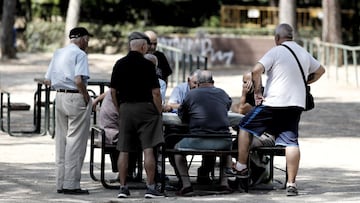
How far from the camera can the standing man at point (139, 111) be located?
11.9m

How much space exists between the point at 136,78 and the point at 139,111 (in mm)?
339

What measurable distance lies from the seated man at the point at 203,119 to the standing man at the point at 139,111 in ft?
1.30

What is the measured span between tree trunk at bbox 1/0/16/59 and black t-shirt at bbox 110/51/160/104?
29.5 meters

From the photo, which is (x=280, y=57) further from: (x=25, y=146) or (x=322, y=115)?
(x=322, y=115)

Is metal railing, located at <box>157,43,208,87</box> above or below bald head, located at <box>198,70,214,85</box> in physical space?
below

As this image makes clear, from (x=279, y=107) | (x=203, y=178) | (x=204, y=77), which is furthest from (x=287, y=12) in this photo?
(x=279, y=107)

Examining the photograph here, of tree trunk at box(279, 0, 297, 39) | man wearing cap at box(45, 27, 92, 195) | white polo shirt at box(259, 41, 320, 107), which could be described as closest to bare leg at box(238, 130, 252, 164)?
white polo shirt at box(259, 41, 320, 107)

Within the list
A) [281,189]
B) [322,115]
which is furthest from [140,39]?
[322,115]

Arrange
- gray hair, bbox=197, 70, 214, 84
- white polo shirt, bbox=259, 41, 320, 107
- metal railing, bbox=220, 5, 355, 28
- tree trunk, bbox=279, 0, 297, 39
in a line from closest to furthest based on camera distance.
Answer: white polo shirt, bbox=259, 41, 320, 107 → gray hair, bbox=197, 70, 214, 84 → tree trunk, bbox=279, 0, 297, 39 → metal railing, bbox=220, 5, 355, 28

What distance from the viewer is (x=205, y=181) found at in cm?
1290

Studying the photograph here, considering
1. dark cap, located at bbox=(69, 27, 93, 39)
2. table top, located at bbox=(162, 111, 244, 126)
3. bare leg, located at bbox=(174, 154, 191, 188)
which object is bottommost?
bare leg, located at bbox=(174, 154, 191, 188)

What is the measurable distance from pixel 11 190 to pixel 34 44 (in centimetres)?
3599

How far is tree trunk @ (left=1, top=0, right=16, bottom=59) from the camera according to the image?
41.0m

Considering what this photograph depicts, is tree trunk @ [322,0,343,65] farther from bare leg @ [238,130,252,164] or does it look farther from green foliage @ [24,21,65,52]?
bare leg @ [238,130,252,164]
